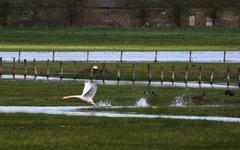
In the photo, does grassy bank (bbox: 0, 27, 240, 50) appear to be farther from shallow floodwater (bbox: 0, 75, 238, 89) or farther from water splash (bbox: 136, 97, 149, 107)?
water splash (bbox: 136, 97, 149, 107)

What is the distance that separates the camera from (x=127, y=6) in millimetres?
158125

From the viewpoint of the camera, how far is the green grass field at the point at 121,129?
93.9 feet

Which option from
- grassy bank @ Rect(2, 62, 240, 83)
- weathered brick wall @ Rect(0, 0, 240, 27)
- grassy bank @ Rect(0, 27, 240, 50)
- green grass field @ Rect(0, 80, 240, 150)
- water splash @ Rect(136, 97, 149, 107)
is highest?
weathered brick wall @ Rect(0, 0, 240, 27)

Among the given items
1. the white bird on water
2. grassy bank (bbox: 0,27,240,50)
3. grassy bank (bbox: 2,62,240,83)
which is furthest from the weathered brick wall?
the white bird on water

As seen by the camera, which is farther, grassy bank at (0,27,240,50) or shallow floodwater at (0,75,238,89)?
grassy bank at (0,27,240,50)

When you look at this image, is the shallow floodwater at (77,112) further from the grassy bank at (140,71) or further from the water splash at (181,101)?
the grassy bank at (140,71)

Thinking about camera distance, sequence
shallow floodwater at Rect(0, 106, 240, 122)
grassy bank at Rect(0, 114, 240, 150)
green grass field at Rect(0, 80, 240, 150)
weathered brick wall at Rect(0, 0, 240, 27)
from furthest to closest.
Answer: weathered brick wall at Rect(0, 0, 240, 27)
shallow floodwater at Rect(0, 106, 240, 122)
green grass field at Rect(0, 80, 240, 150)
grassy bank at Rect(0, 114, 240, 150)

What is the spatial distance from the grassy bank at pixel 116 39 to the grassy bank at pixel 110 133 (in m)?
78.8

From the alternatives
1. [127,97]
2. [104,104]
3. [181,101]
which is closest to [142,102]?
[181,101]

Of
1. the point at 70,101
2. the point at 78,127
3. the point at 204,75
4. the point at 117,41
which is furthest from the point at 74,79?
the point at 117,41

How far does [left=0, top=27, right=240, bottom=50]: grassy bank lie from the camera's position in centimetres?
11962

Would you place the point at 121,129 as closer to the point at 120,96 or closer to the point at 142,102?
the point at 142,102

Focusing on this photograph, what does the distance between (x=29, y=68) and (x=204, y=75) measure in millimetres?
13834

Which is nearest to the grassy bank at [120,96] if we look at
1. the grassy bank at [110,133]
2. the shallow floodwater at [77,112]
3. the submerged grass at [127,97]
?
the submerged grass at [127,97]
